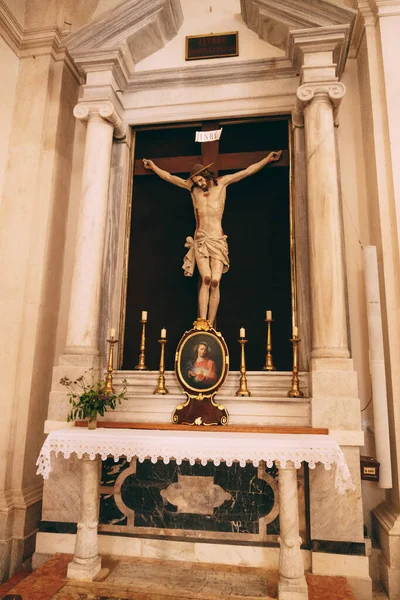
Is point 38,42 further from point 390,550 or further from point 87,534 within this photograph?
point 390,550

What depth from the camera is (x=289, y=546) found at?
2779 millimetres

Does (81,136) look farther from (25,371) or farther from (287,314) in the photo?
(287,314)

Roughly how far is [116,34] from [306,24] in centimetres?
178

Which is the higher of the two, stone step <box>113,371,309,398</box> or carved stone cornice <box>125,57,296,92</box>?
carved stone cornice <box>125,57,296,92</box>

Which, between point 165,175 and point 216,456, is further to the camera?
point 165,175

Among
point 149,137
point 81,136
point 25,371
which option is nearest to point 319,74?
point 149,137

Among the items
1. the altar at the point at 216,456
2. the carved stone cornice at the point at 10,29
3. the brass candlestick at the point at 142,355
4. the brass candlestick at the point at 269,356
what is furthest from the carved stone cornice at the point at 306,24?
the altar at the point at 216,456

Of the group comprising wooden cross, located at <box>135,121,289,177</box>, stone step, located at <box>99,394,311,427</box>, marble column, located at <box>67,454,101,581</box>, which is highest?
wooden cross, located at <box>135,121,289,177</box>

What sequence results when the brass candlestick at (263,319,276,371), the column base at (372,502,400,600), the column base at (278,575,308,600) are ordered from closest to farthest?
the column base at (278,575,308,600), the column base at (372,502,400,600), the brass candlestick at (263,319,276,371)

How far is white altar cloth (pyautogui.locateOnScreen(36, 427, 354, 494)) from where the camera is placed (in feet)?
9.11

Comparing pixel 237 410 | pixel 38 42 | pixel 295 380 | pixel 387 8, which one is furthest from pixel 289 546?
pixel 38 42

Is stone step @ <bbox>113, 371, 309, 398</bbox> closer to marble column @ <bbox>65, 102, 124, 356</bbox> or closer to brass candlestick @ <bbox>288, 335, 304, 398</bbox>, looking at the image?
brass candlestick @ <bbox>288, 335, 304, 398</bbox>

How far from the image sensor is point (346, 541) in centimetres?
308

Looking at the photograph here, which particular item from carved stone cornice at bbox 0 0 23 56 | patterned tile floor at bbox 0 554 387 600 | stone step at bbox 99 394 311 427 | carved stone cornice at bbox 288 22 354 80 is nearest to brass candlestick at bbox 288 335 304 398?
stone step at bbox 99 394 311 427
